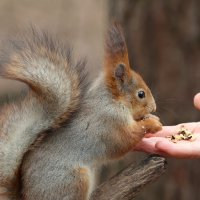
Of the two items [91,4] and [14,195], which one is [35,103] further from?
[91,4]

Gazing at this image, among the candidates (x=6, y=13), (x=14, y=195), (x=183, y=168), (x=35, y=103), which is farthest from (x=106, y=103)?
(x=6, y=13)

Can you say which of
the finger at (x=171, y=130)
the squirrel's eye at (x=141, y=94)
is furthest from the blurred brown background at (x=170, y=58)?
the squirrel's eye at (x=141, y=94)

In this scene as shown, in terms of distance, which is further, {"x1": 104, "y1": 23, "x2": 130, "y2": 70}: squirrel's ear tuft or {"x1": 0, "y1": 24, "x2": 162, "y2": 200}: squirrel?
{"x1": 104, "y1": 23, "x2": 130, "y2": 70}: squirrel's ear tuft

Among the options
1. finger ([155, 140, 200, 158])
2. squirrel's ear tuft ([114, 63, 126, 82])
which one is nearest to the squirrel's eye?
squirrel's ear tuft ([114, 63, 126, 82])

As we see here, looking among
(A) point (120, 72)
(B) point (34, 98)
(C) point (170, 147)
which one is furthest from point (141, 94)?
(B) point (34, 98)

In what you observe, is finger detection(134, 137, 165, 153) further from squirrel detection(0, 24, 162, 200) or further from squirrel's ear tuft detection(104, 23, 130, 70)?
squirrel's ear tuft detection(104, 23, 130, 70)

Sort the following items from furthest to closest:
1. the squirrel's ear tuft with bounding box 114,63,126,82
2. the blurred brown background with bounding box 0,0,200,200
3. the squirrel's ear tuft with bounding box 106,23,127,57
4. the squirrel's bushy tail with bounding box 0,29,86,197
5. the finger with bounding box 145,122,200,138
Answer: the blurred brown background with bounding box 0,0,200,200, the finger with bounding box 145,122,200,138, the squirrel's ear tuft with bounding box 114,63,126,82, the squirrel's ear tuft with bounding box 106,23,127,57, the squirrel's bushy tail with bounding box 0,29,86,197
